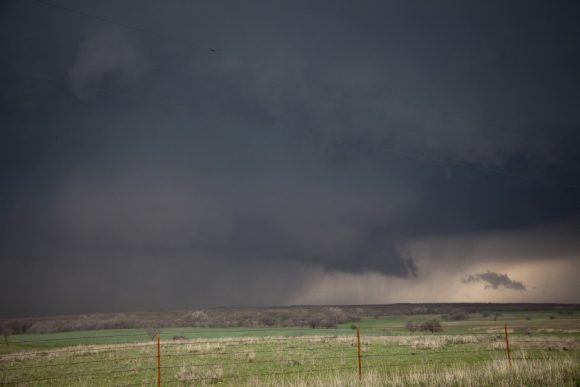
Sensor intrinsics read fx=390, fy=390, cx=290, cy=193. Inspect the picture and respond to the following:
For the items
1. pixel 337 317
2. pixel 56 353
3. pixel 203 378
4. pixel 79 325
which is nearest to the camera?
pixel 203 378

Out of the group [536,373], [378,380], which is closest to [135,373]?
[378,380]

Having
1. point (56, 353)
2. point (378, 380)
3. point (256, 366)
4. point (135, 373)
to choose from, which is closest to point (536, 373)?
point (378, 380)

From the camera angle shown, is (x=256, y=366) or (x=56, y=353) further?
(x=56, y=353)

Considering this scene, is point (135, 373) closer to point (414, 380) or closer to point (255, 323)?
point (414, 380)

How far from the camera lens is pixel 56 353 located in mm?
45062

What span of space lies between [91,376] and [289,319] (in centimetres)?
12607

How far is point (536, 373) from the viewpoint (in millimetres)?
15844

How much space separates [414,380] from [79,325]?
504 ft

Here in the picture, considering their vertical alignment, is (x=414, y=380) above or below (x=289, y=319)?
above

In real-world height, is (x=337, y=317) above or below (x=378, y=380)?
below

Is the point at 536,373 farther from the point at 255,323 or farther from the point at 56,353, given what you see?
the point at 255,323

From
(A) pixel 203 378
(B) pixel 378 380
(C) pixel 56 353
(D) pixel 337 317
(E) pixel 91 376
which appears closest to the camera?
(B) pixel 378 380

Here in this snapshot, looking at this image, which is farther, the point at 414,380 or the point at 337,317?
the point at 337,317

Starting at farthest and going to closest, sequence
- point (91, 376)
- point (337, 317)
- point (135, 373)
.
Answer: point (337, 317) < point (135, 373) < point (91, 376)
